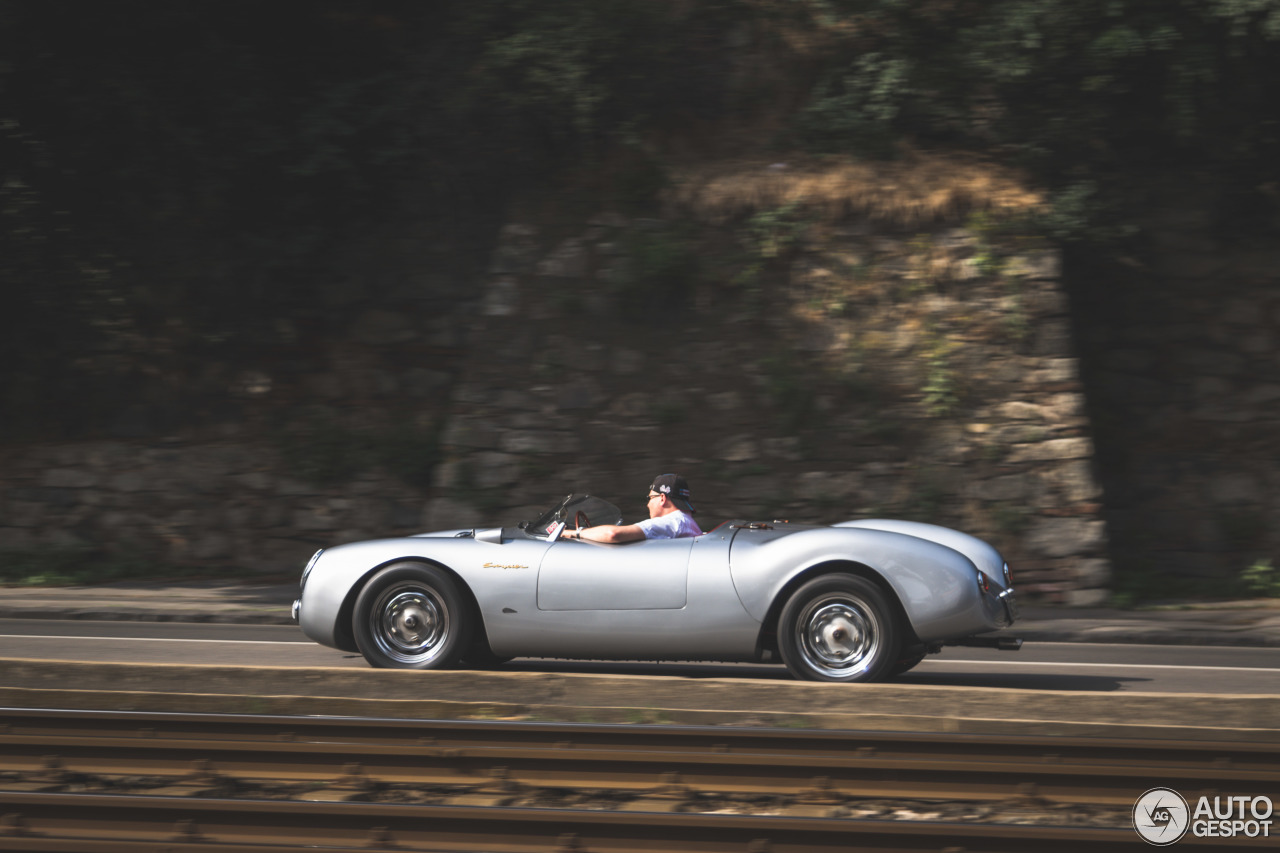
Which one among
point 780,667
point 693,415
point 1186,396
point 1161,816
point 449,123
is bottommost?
point 1161,816

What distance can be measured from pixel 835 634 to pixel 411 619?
2.39 metres

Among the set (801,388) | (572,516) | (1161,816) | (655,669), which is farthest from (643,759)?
(801,388)

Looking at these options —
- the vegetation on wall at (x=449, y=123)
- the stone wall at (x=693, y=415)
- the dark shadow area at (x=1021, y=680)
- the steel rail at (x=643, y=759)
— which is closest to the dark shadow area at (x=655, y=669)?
the dark shadow area at (x=1021, y=680)

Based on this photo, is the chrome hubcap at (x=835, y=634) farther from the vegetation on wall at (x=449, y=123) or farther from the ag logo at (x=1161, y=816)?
the vegetation on wall at (x=449, y=123)

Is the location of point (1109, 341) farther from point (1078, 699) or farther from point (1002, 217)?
point (1078, 699)

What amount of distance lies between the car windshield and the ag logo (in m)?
3.24

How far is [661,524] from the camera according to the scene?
6.68 meters

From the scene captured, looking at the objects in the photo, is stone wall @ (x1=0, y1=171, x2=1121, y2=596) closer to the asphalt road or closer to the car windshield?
the asphalt road

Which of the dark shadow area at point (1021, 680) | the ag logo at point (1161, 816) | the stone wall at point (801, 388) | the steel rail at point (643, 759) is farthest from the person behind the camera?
the stone wall at point (801, 388)

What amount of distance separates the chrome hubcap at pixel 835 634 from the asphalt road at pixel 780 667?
2.47 feet

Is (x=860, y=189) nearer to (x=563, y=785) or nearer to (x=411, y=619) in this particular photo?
(x=411, y=619)

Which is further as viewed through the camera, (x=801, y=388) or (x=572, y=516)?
(x=801, y=388)

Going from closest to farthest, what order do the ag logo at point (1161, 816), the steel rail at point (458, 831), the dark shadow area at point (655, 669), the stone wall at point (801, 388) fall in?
the steel rail at point (458, 831), the ag logo at point (1161, 816), the dark shadow area at point (655, 669), the stone wall at point (801, 388)

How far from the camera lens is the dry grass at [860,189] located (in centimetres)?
1334
